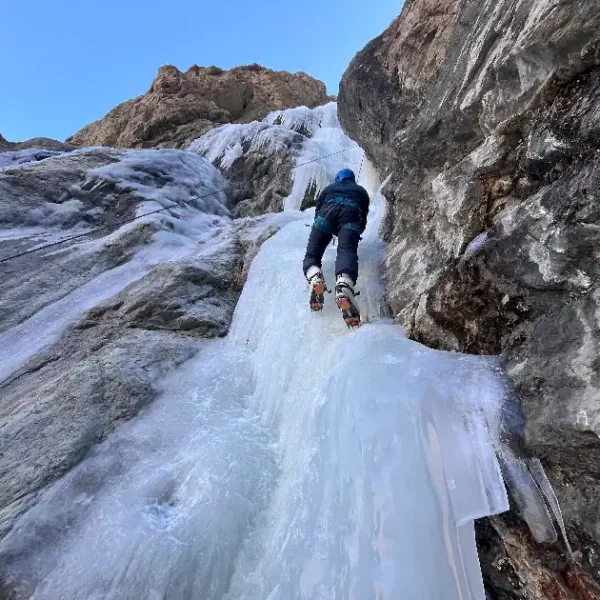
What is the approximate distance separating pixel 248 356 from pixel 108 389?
4.42 feet

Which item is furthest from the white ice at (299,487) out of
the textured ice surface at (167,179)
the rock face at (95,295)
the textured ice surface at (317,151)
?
the textured ice surface at (317,151)

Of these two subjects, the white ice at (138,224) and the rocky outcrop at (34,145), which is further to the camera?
the rocky outcrop at (34,145)

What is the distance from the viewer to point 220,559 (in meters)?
2.84

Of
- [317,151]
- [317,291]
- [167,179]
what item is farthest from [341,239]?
[317,151]

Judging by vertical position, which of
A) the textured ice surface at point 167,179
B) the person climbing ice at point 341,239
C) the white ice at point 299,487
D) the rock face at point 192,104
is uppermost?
the rock face at point 192,104

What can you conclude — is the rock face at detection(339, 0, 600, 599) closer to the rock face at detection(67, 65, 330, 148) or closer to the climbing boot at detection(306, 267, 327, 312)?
the climbing boot at detection(306, 267, 327, 312)

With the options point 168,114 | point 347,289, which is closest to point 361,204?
point 347,289

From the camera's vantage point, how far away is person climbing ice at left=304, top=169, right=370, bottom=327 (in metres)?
4.00

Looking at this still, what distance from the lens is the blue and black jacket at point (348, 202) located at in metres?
4.74

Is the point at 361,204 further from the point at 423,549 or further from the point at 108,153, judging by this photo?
the point at 108,153

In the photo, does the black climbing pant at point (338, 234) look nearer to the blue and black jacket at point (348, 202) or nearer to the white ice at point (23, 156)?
the blue and black jacket at point (348, 202)

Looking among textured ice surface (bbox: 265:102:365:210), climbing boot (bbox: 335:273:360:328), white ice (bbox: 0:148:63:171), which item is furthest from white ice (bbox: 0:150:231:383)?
climbing boot (bbox: 335:273:360:328)

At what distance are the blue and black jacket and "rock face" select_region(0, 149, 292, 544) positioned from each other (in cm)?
178

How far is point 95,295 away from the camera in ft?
20.3
